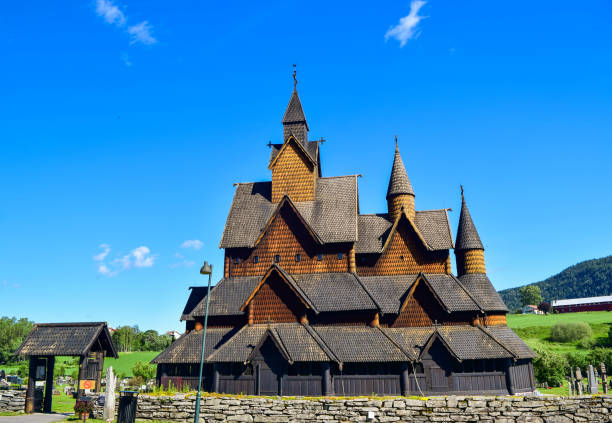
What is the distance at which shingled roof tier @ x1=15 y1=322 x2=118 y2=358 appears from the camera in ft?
79.0

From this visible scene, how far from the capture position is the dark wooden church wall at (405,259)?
30625 mm

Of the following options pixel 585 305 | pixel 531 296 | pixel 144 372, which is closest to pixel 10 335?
pixel 144 372

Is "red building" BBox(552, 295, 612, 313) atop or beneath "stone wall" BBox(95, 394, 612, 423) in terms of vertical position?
atop

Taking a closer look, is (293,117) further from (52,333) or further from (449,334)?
(52,333)

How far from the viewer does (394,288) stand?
97.2ft

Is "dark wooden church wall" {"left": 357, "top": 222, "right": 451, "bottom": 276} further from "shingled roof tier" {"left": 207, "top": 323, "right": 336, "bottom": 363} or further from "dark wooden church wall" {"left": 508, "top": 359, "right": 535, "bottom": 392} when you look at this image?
"shingled roof tier" {"left": 207, "top": 323, "right": 336, "bottom": 363}

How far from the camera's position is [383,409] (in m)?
18.8

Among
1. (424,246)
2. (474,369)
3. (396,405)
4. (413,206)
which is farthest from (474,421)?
(413,206)

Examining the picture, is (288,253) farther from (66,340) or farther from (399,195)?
(66,340)

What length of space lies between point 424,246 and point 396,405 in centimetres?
1377

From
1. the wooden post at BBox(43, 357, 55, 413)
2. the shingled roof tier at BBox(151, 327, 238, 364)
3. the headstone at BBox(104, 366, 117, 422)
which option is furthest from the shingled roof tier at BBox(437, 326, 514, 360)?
the wooden post at BBox(43, 357, 55, 413)

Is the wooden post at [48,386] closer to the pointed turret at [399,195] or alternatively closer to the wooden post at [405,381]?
the wooden post at [405,381]

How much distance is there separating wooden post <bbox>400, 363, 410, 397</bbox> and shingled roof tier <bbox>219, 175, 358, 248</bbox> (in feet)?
28.1

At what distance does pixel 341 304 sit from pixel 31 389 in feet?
57.8
